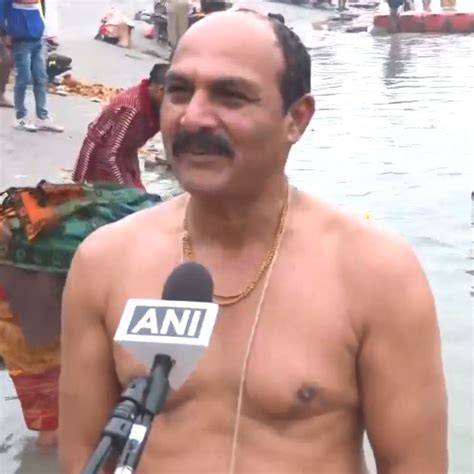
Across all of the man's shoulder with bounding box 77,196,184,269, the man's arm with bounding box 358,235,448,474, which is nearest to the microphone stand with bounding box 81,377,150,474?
the man's arm with bounding box 358,235,448,474

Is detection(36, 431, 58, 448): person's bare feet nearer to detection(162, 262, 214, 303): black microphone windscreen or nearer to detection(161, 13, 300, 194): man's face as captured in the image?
detection(161, 13, 300, 194): man's face

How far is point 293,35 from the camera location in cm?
255

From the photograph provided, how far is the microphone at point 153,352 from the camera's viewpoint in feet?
5.44

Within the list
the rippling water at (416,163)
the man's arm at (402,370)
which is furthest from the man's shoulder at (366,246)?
the rippling water at (416,163)

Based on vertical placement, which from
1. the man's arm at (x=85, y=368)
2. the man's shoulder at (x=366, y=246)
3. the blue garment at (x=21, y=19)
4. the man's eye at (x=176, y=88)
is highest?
the man's eye at (x=176, y=88)

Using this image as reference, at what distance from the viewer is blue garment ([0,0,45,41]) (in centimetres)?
1068

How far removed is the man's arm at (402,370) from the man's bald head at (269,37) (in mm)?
380

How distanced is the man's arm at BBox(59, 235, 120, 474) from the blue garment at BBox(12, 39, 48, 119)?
8414 millimetres

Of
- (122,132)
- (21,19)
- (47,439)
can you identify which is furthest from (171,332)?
(21,19)

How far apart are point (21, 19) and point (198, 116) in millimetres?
8774

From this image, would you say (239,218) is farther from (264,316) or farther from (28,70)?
(28,70)

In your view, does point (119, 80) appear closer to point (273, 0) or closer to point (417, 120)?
point (417, 120)

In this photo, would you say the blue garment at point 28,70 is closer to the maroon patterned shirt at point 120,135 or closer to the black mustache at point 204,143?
the maroon patterned shirt at point 120,135

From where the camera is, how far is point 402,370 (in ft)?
7.85
